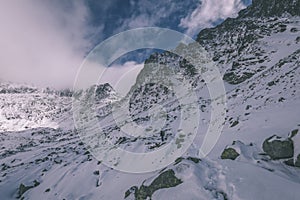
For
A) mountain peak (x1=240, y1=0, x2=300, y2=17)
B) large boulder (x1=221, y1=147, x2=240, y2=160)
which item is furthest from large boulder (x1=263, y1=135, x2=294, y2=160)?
mountain peak (x1=240, y1=0, x2=300, y2=17)

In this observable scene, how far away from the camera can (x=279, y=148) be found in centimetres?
1166

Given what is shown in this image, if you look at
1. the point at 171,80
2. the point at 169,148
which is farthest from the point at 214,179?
the point at 171,80

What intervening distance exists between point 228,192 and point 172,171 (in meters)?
2.87

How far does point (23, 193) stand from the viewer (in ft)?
85.1

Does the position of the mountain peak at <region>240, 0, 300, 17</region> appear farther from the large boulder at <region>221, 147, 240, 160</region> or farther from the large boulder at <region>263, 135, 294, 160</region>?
the large boulder at <region>221, 147, 240, 160</region>

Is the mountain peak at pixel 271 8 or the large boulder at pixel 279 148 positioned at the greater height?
the mountain peak at pixel 271 8

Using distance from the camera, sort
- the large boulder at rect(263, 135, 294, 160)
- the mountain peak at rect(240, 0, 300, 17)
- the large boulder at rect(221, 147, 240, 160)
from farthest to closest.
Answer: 1. the mountain peak at rect(240, 0, 300, 17)
2. the large boulder at rect(221, 147, 240, 160)
3. the large boulder at rect(263, 135, 294, 160)

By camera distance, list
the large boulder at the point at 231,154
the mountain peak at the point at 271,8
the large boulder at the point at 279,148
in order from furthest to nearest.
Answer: the mountain peak at the point at 271,8
the large boulder at the point at 231,154
the large boulder at the point at 279,148

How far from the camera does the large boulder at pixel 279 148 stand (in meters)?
11.3

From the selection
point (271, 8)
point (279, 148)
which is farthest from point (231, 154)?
point (271, 8)

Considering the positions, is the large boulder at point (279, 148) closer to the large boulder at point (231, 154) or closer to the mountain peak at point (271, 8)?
the large boulder at point (231, 154)

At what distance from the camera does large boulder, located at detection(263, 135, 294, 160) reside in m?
11.3

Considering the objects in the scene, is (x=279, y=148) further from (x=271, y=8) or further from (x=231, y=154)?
(x=271, y=8)

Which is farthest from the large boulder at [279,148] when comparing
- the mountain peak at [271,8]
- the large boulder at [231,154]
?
the mountain peak at [271,8]
